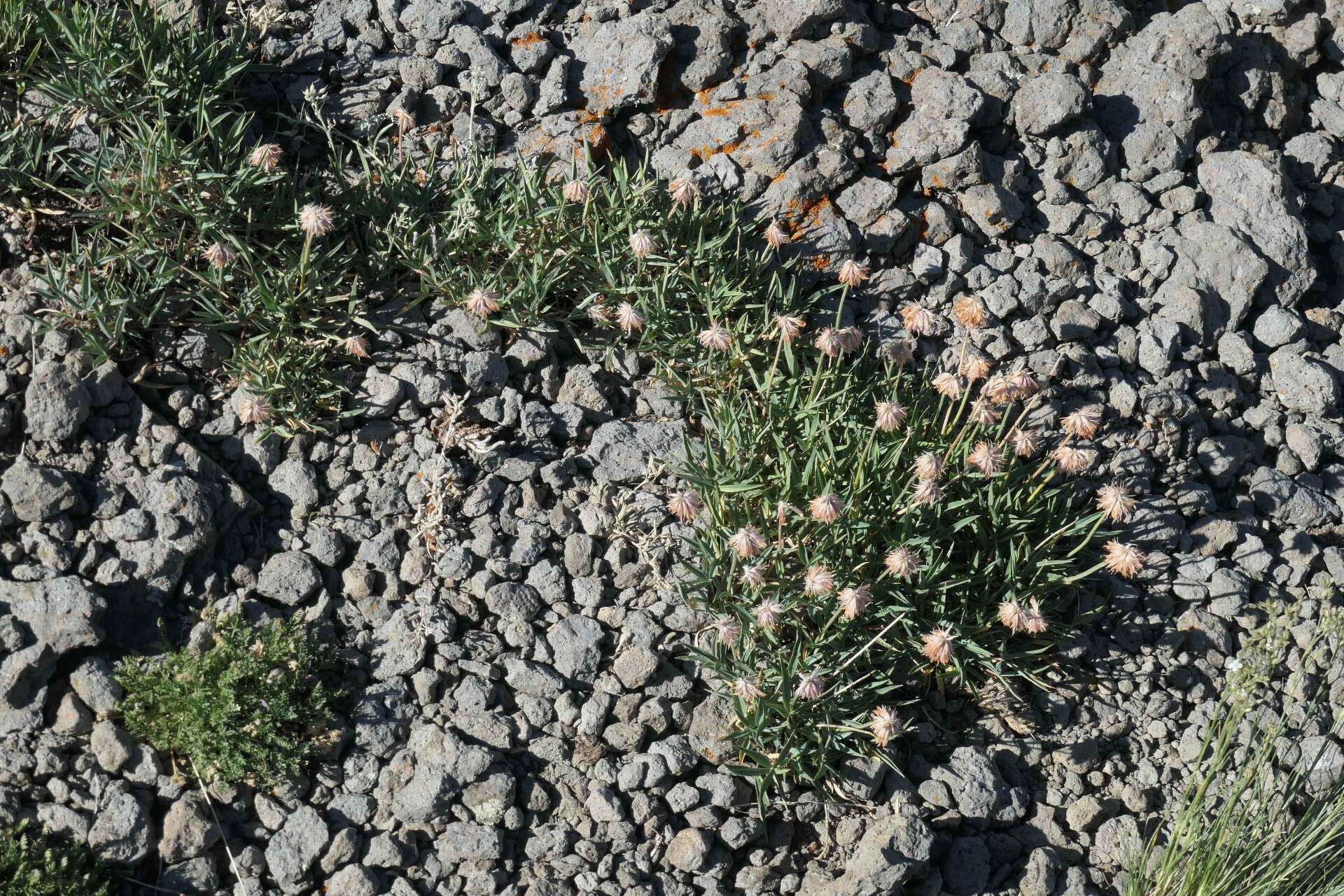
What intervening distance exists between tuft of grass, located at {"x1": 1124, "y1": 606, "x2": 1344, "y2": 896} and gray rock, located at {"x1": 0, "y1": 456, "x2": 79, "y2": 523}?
3368 millimetres

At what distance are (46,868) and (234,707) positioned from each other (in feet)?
2.01

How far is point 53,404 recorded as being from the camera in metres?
3.95

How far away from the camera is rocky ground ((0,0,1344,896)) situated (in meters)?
3.74

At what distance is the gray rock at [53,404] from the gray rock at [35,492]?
14cm

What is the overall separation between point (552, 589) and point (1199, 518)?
2.31m

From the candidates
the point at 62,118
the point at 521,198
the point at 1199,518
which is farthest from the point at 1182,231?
the point at 62,118

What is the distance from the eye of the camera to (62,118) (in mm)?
4539

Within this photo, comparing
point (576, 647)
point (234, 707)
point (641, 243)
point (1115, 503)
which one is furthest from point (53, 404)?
point (1115, 503)

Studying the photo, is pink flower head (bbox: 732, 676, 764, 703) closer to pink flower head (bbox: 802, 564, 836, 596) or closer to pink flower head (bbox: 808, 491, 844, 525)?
pink flower head (bbox: 802, 564, 836, 596)

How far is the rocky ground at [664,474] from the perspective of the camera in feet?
12.3

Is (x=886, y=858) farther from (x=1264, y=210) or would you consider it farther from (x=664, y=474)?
(x=1264, y=210)

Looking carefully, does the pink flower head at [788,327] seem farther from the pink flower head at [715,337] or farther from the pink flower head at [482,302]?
the pink flower head at [482,302]

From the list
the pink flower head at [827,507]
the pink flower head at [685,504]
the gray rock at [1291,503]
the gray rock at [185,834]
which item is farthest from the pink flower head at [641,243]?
the gray rock at [1291,503]

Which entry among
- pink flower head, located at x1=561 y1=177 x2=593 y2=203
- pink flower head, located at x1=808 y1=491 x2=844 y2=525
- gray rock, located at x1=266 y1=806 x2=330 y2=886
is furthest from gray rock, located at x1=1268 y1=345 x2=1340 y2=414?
gray rock, located at x1=266 y1=806 x2=330 y2=886
